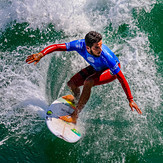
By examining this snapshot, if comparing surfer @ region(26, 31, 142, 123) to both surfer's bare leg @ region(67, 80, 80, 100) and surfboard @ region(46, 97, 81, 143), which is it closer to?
surfer's bare leg @ region(67, 80, 80, 100)

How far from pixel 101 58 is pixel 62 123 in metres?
1.42

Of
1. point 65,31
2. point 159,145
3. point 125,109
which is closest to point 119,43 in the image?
point 65,31

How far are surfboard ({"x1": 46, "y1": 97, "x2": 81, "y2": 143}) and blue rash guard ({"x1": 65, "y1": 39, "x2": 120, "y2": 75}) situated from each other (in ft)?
3.38

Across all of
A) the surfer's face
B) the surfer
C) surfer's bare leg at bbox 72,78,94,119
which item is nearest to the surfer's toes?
the surfer

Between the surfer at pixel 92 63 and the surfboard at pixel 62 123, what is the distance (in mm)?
119

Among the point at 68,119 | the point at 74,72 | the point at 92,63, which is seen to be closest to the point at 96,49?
the point at 92,63

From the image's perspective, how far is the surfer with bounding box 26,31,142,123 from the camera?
3.58 meters

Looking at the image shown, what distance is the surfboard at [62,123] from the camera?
402 centimetres

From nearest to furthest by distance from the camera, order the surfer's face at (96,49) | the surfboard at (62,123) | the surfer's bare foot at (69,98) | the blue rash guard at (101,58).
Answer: the surfer's face at (96,49) → the blue rash guard at (101,58) → the surfboard at (62,123) → the surfer's bare foot at (69,98)

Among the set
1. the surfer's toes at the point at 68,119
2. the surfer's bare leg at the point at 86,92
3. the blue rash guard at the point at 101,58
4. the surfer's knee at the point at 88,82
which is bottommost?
the surfer's toes at the point at 68,119

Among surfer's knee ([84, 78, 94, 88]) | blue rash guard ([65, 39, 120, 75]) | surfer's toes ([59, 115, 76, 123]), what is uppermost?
blue rash guard ([65, 39, 120, 75])

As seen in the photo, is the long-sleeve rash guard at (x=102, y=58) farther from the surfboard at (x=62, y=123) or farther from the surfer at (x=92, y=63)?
the surfboard at (x=62, y=123)

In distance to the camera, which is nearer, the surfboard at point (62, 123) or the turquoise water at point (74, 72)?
the surfboard at point (62, 123)

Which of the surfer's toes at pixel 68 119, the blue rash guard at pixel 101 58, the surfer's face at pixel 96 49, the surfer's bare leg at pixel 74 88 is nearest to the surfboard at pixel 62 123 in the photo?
the surfer's toes at pixel 68 119
